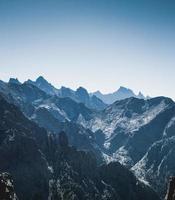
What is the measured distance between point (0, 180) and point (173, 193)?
4645 centimetres

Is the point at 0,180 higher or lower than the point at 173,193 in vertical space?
higher

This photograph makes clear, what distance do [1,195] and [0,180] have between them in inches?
190

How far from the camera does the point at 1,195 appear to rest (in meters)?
88.1

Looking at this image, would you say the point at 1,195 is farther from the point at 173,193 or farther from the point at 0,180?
the point at 173,193

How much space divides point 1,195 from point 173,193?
45.0m

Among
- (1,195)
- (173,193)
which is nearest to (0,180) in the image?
(1,195)

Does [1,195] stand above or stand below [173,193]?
above

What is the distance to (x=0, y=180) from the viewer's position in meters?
91.6
